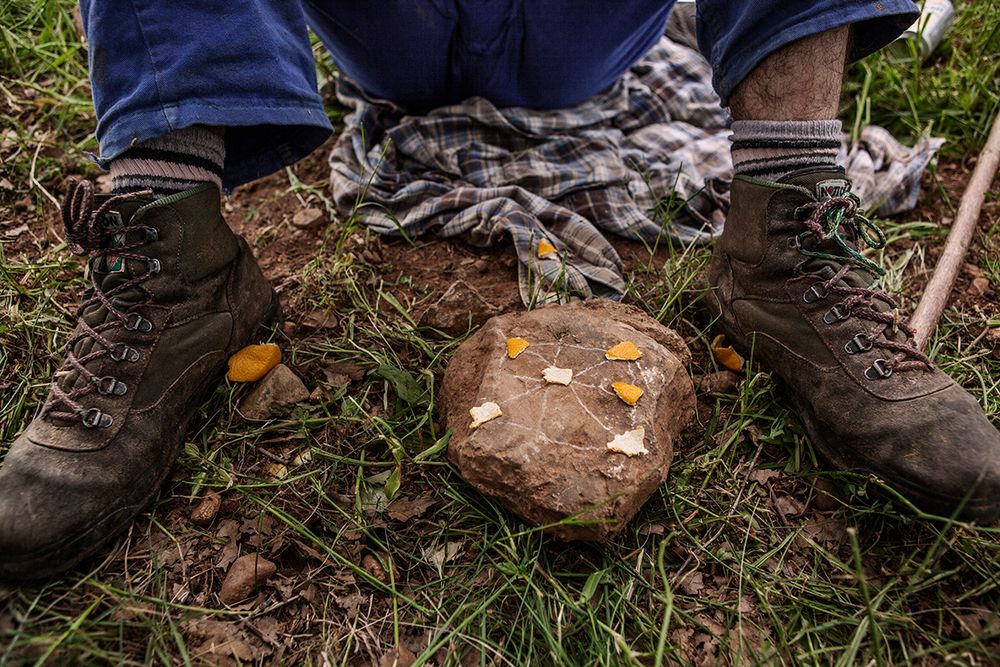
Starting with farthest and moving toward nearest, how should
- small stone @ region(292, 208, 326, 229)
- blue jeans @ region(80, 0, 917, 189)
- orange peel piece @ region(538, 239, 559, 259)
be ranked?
small stone @ region(292, 208, 326, 229)
orange peel piece @ region(538, 239, 559, 259)
blue jeans @ region(80, 0, 917, 189)

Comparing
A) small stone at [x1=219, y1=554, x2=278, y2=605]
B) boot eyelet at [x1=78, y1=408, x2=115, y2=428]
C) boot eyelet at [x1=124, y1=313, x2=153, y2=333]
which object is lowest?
small stone at [x1=219, y1=554, x2=278, y2=605]

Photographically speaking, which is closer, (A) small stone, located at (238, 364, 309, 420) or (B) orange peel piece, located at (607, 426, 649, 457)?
(B) orange peel piece, located at (607, 426, 649, 457)

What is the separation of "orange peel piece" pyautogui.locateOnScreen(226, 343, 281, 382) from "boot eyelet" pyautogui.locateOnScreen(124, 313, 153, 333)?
0.23 meters

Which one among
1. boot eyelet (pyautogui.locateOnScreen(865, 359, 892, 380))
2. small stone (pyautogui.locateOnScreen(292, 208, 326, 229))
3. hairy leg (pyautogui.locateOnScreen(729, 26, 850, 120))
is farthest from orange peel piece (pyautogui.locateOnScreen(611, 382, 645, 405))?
small stone (pyautogui.locateOnScreen(292, 208, 326, 229))

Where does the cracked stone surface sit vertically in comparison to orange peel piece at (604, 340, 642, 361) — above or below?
below

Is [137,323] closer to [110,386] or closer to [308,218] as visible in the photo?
[110,386]

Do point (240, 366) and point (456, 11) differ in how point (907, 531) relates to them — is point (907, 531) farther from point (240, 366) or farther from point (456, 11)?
point (456, 11)

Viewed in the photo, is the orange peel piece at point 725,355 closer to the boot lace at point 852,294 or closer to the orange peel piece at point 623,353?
the boot lace at point 852,294

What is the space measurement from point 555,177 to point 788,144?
80cm

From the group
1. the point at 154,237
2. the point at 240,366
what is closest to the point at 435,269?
the point at 240,366

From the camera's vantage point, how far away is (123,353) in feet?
4.70

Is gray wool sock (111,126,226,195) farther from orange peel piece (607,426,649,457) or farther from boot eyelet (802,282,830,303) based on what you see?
boot eyelet (802,282,830,303)

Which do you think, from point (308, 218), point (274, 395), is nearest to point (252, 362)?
point (274, 395)

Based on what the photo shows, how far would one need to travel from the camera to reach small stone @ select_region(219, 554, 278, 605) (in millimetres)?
1318
